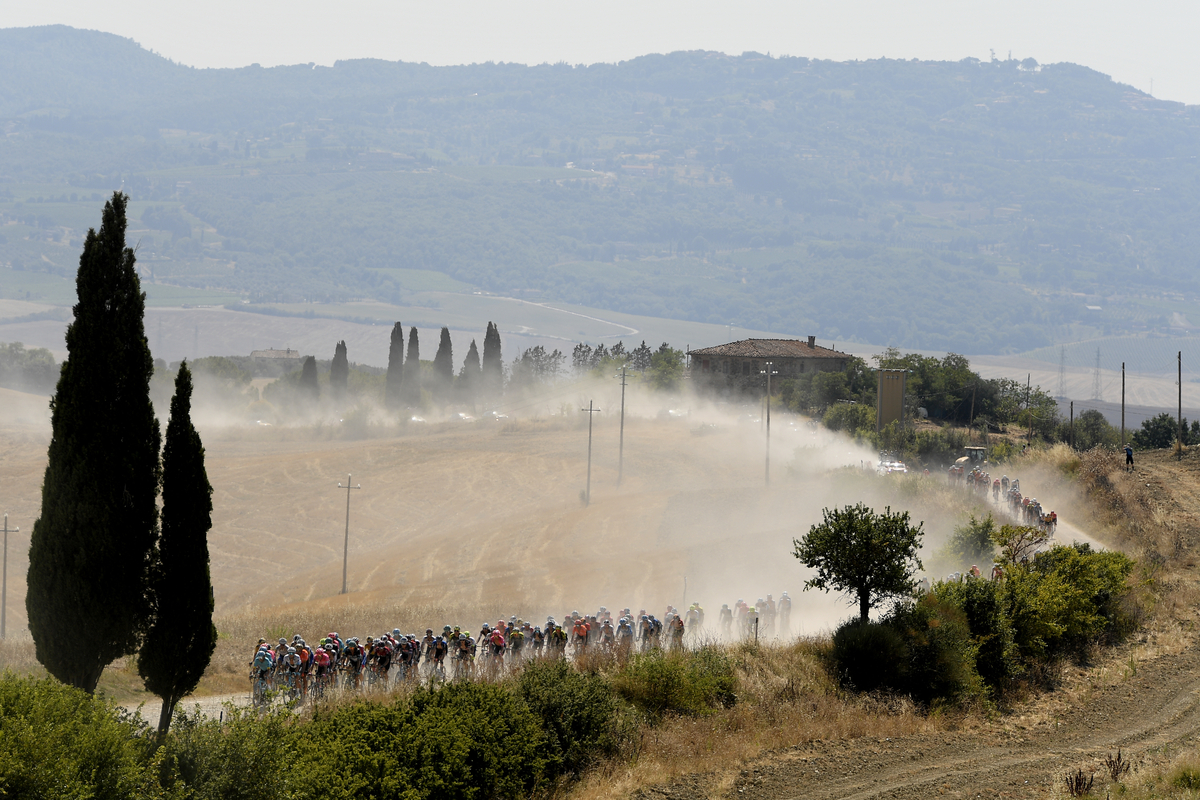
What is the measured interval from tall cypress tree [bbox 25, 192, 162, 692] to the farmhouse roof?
337 ft

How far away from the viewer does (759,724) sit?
22188 millimetres

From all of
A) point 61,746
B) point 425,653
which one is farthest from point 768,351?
point 61,746

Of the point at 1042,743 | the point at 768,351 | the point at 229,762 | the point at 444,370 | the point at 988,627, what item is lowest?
the point at 1042,743

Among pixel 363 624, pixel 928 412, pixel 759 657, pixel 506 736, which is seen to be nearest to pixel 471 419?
pixel 928 412

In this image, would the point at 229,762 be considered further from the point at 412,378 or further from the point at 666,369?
the point at 666,369

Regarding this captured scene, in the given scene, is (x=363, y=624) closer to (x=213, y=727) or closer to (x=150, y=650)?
(x=150, y=650)

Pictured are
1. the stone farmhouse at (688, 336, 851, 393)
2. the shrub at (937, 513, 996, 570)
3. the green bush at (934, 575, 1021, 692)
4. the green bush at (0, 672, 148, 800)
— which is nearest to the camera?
the green bush at (0, 672, 148, 800)

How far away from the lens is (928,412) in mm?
103125

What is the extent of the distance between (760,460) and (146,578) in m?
68.5

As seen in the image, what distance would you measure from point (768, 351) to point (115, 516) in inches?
4246

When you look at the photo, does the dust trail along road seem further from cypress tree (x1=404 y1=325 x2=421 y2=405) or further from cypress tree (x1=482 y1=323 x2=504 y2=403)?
cypress tree (x1=482 y1=323 x2=504 y2=403)

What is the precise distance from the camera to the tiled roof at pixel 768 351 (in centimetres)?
12038

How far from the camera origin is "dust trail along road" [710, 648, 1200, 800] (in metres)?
19.1

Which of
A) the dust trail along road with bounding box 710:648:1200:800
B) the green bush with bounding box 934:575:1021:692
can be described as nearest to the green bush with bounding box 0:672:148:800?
the dust trail along road with bounding box 710:648:1200:800
